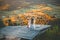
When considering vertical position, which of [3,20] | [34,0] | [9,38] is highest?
[34,0]

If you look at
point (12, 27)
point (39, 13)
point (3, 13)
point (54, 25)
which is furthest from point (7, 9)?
point (54, 25)

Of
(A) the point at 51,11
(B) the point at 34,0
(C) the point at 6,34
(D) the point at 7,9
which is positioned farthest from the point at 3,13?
(A) the point at 51,11

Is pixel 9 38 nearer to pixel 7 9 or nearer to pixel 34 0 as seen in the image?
pixel 7 9

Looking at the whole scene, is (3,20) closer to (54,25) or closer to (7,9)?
(7,9)

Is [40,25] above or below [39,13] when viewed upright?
below

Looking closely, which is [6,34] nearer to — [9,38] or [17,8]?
[9,38]

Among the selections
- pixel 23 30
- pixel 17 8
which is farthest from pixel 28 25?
pixel 17 8

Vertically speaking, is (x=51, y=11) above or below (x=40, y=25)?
above
